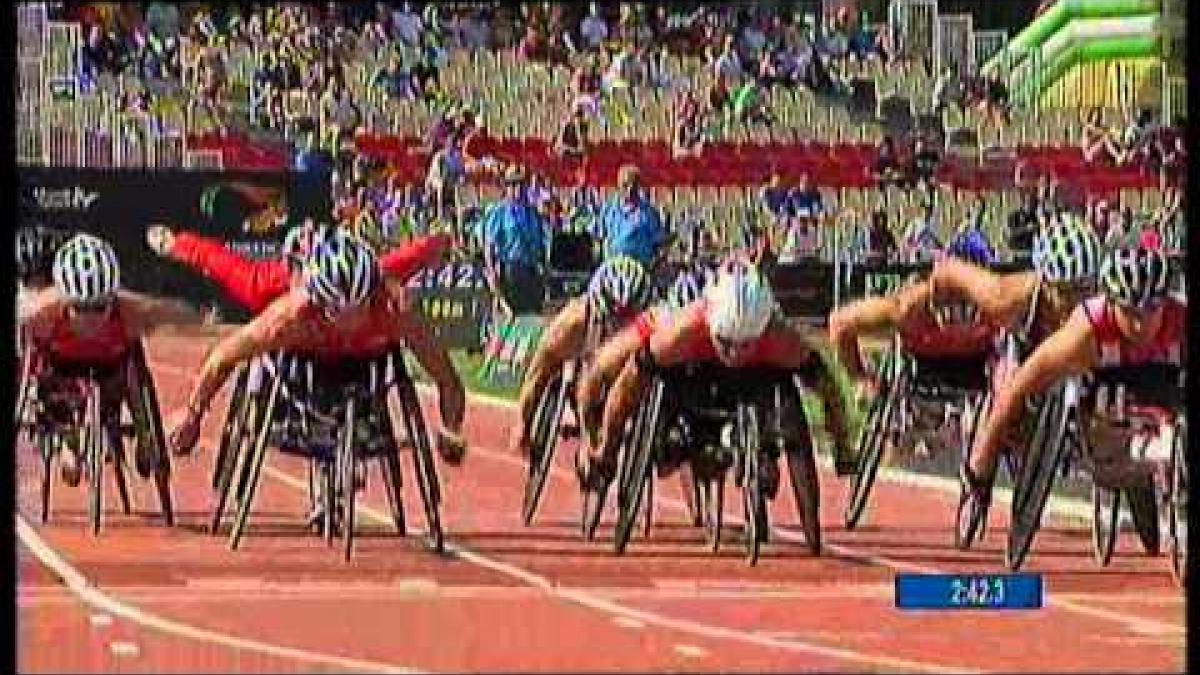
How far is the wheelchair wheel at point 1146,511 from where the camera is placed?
6504 millimetres

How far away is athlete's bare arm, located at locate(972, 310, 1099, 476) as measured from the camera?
253 inches

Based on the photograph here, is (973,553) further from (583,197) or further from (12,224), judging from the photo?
(12,224)

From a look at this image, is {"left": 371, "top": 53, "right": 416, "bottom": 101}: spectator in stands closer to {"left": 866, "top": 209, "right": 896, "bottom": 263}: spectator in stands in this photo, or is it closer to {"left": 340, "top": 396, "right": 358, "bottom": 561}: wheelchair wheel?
{"left": 340, "top": 396, "right": 358, "bottom": 561}: wheelchair wheel

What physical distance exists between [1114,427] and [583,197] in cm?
141

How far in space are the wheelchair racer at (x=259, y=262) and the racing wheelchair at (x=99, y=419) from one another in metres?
0.25

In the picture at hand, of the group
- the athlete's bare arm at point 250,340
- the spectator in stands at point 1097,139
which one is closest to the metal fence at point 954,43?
the spectator in stands at point 1097,139

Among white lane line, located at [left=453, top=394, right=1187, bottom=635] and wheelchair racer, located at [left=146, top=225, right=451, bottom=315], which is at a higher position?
wheelchair racer, located at [left=146, top=225, right=451, bottom=315]

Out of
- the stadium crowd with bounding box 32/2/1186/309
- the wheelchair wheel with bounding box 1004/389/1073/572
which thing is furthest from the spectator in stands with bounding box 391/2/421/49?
the wheelchair wheel with bounding box 1004/389/1073/572

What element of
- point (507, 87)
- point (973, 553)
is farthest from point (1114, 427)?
point (507, 87)

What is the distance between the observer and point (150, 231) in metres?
6.24

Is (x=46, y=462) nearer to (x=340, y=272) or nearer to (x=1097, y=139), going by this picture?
(x=340, y=272)

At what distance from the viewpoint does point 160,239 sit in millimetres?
6227

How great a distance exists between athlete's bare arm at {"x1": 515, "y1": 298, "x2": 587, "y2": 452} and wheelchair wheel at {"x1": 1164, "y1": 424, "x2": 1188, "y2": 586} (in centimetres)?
147

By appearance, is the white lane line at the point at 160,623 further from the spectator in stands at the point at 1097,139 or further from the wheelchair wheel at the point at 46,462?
the spectator in stands at the point at 1097,139
